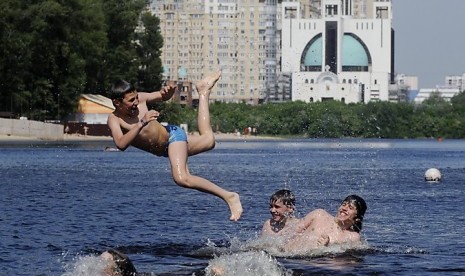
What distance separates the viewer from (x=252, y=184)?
4622 cm

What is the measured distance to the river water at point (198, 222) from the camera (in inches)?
821

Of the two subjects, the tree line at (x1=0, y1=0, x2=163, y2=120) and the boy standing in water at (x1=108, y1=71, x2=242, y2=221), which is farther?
the tree line at (x1=0, y1=0, x2=163, y2=120)

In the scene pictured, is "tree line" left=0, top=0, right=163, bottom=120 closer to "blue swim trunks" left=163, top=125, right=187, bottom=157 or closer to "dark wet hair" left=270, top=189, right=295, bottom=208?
"dark wet hair" left=270, top=189, right=295, bottom=208

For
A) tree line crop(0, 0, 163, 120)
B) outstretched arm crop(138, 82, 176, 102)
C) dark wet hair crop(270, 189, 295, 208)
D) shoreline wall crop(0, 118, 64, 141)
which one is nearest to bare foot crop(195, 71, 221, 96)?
outstretched arm crop(138, 82, 176, 102)

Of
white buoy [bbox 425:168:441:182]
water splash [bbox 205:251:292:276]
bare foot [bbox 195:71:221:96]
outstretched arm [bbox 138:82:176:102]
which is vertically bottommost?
white buoy [bbox 425:168:441:182]

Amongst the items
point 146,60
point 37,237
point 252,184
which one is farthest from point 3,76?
point 37,237

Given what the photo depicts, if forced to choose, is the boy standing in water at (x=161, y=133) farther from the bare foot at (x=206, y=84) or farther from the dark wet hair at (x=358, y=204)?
the dark wet hair at (x=358, y=204)

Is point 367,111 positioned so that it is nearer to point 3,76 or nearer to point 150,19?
point 150,19

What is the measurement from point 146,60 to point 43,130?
39.8m

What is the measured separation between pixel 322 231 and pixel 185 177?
375 cm

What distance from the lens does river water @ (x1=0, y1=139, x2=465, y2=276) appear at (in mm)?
20861

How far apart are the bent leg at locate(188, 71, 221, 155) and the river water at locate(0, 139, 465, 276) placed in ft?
5.30

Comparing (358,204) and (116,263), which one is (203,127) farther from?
(116,263)

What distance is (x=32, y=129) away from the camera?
104 metres
